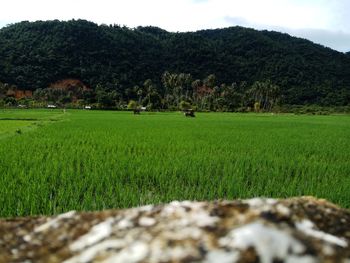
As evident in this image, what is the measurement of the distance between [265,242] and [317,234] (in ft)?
0.54

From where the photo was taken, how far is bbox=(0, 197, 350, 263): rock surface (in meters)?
1.08

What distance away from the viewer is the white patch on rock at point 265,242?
1.06m

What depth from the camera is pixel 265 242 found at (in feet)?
3.55

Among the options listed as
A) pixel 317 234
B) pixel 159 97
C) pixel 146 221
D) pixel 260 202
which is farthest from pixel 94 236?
pixel 159 97

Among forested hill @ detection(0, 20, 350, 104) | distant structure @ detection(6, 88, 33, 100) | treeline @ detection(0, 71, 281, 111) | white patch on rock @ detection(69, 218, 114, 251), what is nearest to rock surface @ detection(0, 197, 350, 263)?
white patch on rock @ detection(69, 218, 114, 251)

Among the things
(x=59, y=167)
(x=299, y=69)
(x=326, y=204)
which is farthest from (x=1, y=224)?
(x=299, y=69)

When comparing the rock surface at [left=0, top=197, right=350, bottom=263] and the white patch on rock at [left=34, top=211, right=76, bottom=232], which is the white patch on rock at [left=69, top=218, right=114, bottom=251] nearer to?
the rock surface at [left=0, top=197, right=350, bottom=263]

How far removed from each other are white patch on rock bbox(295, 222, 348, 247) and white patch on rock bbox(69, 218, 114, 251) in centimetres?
50

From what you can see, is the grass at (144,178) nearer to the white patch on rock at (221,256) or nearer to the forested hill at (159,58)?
the white patch on rock at (221,256)

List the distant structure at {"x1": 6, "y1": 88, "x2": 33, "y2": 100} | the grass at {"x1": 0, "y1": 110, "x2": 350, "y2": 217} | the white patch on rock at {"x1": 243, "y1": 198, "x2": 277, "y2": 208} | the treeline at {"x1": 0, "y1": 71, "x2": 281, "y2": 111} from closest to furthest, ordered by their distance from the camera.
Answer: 1. the white patch on rock at {"x1": 243, "y1": 198, "x2": 277, "y2": 208}
2. the grass at {"x1": 0, "y1": 110, "x2": 350, "y2": 217}
3. the treeline at {"x1": 0, "y1": 71, "x2": 281, "y2": 111}
4. the distant structure at {"x1": 6, "y1": 88, "x2": 33, "y2": 100}

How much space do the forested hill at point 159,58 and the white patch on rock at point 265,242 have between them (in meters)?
92.9

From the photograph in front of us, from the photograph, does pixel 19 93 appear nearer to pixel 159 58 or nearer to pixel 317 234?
pixel 159 58

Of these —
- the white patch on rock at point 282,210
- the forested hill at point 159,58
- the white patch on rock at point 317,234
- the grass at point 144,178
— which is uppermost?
the forested hill at point 159,58

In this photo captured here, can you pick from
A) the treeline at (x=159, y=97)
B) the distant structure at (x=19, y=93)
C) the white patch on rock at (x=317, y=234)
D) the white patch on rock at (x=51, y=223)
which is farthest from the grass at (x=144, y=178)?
the distant structure at (x=19, y=93)
